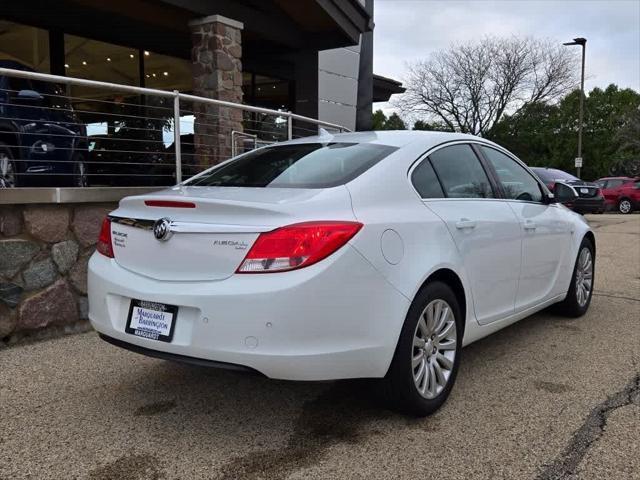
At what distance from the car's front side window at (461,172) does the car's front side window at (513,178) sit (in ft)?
0.73

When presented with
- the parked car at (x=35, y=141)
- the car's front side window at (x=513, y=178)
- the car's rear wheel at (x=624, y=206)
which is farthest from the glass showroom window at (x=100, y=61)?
the car's rear wheel at (x=624, y=206)

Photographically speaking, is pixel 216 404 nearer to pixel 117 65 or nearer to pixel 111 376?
pixel 111 376

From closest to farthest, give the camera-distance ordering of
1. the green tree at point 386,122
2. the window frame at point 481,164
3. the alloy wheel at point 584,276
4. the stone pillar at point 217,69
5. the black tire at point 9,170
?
the window frame at point 481,164 < the alloy wheel at point 584,276 < the black tire at point 9,170 < the stone pillar at point 217,69 < the green tree at point 386,122

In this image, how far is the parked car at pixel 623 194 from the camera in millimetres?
22766

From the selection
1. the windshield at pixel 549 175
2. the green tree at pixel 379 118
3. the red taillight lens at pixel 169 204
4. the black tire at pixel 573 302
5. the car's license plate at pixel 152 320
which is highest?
the green tree at pixel 379 118

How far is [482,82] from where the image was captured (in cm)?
3506

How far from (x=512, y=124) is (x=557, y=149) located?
4.09 meters

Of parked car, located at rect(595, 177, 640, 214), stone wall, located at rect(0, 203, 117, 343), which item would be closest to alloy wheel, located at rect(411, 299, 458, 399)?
stone wall, located at rect(0, 203, 117, 343)

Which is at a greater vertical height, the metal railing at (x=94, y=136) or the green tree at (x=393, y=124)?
the green tree at (x=393, y=124)

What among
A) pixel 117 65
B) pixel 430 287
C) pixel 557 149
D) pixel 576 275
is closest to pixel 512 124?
pixel 557 149

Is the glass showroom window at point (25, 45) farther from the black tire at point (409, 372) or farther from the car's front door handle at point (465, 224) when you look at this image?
the black tire at point (409, 372)

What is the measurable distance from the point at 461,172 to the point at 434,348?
121cm

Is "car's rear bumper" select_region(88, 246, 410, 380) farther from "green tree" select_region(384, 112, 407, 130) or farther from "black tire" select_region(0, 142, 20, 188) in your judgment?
"green tree" select_region(384, 112, 407, 130)

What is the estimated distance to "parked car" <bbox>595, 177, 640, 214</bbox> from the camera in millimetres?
22766
